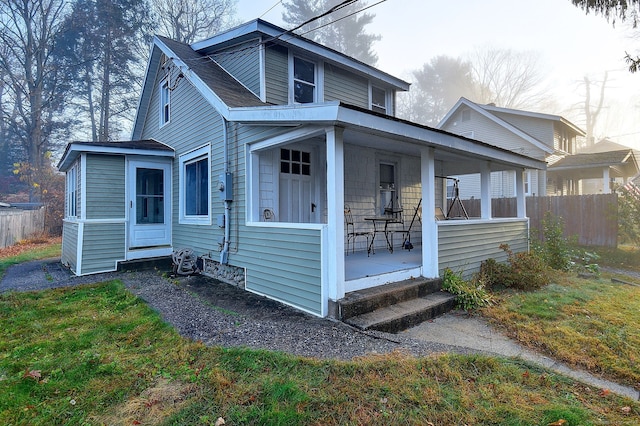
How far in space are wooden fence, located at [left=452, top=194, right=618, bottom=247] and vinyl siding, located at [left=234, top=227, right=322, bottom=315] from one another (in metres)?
8.37

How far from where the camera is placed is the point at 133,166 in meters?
7.87

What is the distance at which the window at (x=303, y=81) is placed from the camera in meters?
7.60

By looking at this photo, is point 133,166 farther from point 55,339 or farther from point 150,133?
point 55,339

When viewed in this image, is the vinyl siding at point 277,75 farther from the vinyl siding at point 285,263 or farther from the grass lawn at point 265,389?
the grass lawn at point 265,389

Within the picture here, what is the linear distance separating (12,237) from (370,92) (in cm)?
1470

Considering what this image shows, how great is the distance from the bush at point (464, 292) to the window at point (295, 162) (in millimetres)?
3180

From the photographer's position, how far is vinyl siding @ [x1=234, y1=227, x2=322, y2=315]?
4.23 metres

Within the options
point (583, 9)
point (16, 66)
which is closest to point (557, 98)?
point (583, 9)

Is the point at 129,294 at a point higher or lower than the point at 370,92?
lower

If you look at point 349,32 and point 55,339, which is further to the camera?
point 349,32

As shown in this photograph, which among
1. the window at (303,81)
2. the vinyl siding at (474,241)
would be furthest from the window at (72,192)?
the vinyl siding at (474,241)

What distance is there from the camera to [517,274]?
5980mm

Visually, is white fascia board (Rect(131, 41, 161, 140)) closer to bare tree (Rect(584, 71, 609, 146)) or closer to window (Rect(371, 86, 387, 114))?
window (Rect(371, 86, 387, 114))

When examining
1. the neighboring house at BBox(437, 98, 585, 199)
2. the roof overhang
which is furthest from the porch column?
the neighboring house at BBox(437, 98, 585, 199)
